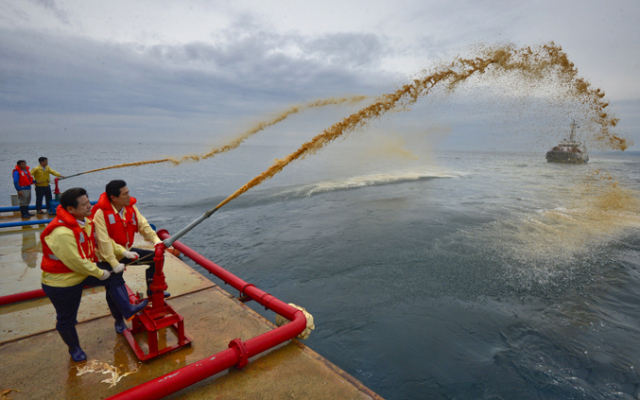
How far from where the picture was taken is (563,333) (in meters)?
6.78

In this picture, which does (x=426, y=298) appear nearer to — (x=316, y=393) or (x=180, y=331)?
(x=316, y=393)

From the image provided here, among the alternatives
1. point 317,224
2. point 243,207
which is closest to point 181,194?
point 243,207

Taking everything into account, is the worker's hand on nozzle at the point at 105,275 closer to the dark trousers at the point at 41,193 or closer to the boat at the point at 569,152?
the dark trousers at the point at 41,193

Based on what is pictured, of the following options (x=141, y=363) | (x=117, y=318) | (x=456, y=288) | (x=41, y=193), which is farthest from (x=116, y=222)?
(x=41, y=193)

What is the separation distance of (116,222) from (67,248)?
31.1 inches

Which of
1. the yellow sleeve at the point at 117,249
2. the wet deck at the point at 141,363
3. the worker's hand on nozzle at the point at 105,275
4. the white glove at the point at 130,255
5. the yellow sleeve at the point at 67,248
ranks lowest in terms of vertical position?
the wet deck at the point at 141,363

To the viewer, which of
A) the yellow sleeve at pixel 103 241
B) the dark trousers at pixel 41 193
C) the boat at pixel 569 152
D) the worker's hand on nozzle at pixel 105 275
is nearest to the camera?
the worker's hand on nozzle at pixel 105 275

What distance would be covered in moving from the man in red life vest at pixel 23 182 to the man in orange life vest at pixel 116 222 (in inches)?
454

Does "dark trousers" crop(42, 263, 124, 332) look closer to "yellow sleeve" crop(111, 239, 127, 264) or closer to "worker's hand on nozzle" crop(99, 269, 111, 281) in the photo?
"worker's hand on nozzle" crop(99, 269, 111, 281)

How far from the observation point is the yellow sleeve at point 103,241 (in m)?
4.02

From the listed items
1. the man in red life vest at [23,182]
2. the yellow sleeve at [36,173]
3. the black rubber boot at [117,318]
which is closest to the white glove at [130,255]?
the black rubber boot at [117,318]

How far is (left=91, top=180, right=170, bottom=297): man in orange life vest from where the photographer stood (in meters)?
4.05

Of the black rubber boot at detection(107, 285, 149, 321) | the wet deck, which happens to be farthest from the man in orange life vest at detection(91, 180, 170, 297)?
the wet deck

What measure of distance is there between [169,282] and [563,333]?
882 cm
